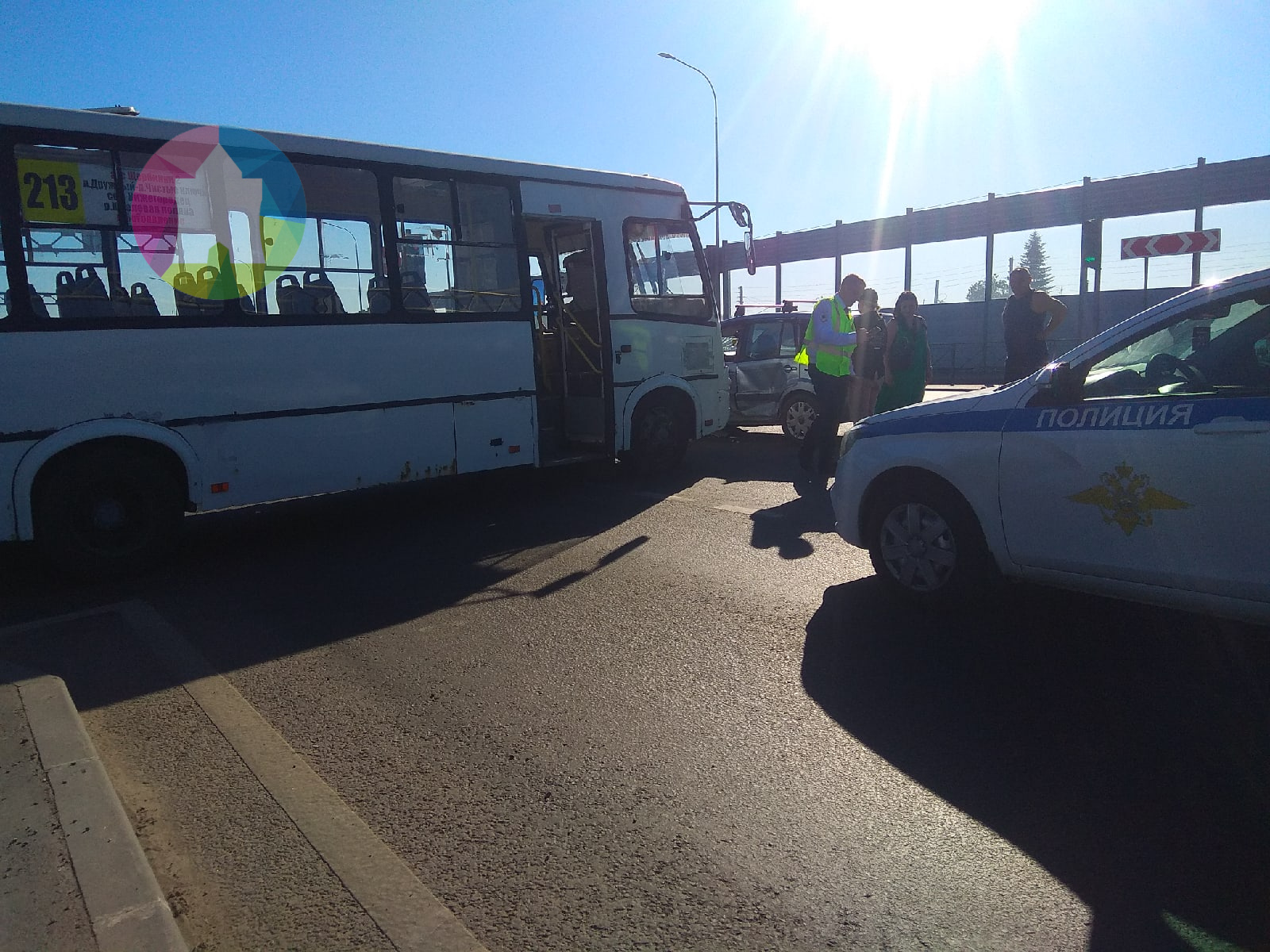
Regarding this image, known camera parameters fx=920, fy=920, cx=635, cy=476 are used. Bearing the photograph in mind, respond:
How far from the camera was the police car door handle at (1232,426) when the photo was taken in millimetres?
3686

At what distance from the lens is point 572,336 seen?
9.49 metres

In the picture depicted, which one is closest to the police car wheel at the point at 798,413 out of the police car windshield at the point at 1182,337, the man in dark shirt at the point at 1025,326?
the man in dark shirt at the point at 1025,326

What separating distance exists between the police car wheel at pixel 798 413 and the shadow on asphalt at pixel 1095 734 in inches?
267

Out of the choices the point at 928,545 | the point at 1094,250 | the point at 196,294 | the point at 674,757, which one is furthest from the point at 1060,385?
the point at 1094,250

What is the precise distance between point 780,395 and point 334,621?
313 inches

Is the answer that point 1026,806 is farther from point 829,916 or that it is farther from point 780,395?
point 780,395

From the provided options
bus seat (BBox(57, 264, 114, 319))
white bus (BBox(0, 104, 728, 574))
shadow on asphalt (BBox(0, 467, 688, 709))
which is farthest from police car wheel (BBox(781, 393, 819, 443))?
bus seat (BBox(57, 264, 114, 319))

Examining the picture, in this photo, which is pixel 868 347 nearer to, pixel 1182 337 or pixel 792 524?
pixel 792 524

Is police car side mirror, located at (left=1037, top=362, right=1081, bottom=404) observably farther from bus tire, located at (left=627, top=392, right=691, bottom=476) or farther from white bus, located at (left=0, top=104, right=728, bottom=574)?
bus tire, located at (left=627, top=392, right=691, bottom=476)

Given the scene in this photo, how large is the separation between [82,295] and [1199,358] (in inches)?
253

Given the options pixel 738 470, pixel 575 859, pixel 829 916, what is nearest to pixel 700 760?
pixel 575 859

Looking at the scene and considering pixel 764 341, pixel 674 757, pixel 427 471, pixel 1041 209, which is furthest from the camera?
pixel 1041 209

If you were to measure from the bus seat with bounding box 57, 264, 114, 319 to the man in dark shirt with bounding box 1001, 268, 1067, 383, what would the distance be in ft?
23.4

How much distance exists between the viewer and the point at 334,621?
17.4ft
